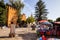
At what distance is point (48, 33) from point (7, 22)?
34315 mm

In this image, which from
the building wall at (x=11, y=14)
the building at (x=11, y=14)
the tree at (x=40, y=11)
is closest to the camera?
the building at (x=11, y=14)

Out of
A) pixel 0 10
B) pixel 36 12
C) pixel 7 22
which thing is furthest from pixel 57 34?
pixel 36 12

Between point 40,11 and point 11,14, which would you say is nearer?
point 11,14

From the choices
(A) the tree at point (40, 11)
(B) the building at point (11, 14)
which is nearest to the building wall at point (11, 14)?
(B) the building at point (11, 14)

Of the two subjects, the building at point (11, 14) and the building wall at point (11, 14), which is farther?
the building wall at point (11, 14)

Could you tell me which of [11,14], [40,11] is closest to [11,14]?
[11,14]

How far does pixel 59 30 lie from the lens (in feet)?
68.5

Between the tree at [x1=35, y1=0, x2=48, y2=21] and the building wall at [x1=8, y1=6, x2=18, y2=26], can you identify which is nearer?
the building wall at [x1=8, y1=6, x2=18, y2=26]

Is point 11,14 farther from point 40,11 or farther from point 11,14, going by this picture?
point 40,11

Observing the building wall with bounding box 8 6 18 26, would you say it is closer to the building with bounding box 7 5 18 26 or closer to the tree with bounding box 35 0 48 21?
the building with bounding box 7 5 18 26

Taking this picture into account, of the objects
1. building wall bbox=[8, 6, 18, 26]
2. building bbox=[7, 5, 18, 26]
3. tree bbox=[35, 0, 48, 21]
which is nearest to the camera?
building bbox=[7, 5, 18, 26]

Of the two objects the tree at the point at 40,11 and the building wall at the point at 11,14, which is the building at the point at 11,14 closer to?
the building wall at the point at 11,14

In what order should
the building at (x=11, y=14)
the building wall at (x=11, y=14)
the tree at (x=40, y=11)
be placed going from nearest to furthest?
the building at (x=11, y=14), the building wall at (x=11, y=14), the tree at (x=40, y=11)

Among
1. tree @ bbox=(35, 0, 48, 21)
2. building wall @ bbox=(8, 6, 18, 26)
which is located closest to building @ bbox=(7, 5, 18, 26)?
building wall @ bbox=(8, 6, 18, 26)
